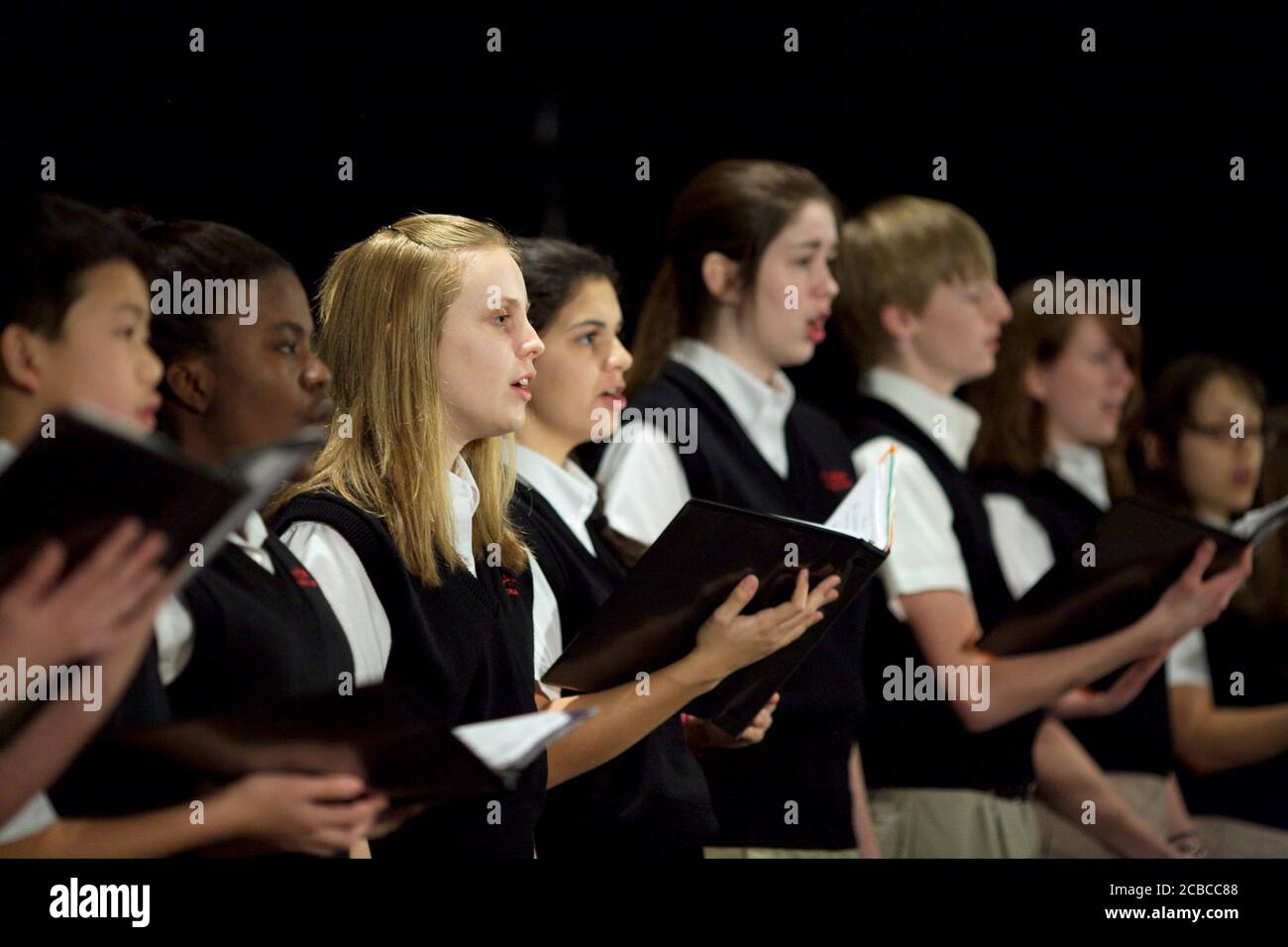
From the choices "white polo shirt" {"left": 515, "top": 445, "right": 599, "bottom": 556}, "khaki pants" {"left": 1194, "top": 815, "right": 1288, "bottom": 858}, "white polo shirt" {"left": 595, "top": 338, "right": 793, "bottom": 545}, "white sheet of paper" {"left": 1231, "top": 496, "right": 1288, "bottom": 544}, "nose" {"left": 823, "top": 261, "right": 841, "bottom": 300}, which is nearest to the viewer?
"white polo shirt" {"left": 515, "top": 445, "right": 599, "bottom": 556}

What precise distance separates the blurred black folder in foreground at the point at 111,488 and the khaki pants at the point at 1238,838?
2.68 meters

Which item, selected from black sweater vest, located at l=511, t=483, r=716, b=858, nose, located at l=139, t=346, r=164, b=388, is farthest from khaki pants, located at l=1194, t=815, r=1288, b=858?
nose, located at l=139, t=346, r=164, b=388

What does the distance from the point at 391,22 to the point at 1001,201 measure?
165 cm

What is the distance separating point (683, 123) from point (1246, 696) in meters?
1.73

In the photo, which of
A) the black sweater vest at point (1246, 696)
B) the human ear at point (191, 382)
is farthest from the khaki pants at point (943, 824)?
the human ear at point (191, 382)

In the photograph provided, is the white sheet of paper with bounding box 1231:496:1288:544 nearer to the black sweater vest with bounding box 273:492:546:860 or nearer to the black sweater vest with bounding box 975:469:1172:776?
the black sweater vest with bounding box 975:469:1172:776

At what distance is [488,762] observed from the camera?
1546mm

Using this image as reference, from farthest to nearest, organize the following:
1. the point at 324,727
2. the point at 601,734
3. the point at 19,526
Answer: the point at 601,734
the point at 324,727
the point at 19,526

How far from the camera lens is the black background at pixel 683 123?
233 cm

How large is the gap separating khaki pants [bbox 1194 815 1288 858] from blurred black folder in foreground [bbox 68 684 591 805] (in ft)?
7.53

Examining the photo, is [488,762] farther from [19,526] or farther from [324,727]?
[19,526]

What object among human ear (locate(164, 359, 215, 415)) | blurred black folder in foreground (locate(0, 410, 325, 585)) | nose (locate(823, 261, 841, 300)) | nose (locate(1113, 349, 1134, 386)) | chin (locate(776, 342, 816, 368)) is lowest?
blurred black folder in foreground (locate(0, 410, 325, 585))

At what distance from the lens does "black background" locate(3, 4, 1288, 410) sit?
2.33 meters
